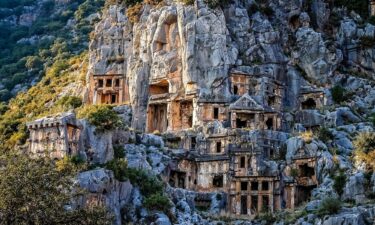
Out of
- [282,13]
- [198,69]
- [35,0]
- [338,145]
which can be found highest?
[35,0]

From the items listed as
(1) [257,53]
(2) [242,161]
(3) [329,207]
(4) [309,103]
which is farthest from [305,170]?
(1) [257,53]

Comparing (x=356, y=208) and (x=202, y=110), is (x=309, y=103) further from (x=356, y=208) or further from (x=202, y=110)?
(x=356, y=208)

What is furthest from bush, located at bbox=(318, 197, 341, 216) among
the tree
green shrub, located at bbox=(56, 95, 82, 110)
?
green shrub, located at bbox=(56, 95, 82, 110)

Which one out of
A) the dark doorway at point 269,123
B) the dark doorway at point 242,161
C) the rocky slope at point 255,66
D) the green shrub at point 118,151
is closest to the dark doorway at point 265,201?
the rocky slope at point 255,66

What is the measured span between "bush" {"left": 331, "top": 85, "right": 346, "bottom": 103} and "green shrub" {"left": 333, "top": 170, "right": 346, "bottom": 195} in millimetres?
19152

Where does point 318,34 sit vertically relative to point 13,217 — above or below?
above

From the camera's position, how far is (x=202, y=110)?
8538 centimetres

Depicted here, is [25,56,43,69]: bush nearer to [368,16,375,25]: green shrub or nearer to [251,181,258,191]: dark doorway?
[368,16,375,25]: green shrub

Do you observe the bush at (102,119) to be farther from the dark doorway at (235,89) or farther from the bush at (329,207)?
the dark doorway at (235,89)

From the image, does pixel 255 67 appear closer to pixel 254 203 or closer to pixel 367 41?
pixel 367 41

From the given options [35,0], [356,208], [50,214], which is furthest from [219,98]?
[35,0]

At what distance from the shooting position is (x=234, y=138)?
80500mm

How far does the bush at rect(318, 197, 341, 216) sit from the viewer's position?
208 feet

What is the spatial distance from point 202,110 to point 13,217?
45629 millimetres
